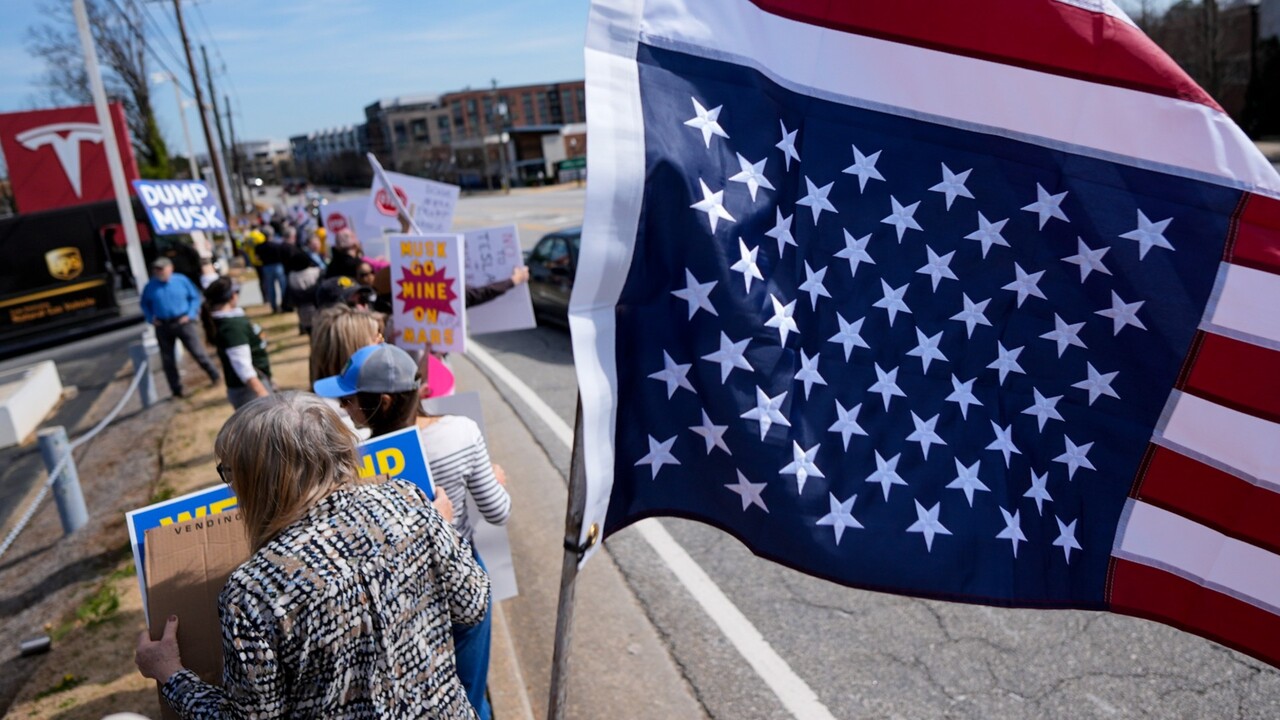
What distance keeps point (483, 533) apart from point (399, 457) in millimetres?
1137

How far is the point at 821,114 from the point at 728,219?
1.31 feet

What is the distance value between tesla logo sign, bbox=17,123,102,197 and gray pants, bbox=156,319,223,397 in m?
21.0

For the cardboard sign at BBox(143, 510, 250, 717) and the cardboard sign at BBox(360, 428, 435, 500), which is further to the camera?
the cardboard sign at BBox(360, 428, 435, 500)

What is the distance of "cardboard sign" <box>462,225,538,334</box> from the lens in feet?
17.8

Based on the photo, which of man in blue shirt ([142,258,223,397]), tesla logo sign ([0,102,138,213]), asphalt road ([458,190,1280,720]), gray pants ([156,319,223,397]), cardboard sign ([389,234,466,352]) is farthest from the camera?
tesla logo sign ([0,102,138,213])

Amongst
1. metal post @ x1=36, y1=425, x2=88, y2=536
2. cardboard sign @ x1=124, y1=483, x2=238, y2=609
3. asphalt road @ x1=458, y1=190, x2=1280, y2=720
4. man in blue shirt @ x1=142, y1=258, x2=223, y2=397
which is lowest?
asphalt road @ x1=458, y1=190, x2=1280, y2=720

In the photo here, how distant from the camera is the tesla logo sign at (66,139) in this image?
27016mm

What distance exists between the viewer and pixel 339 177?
12688cm

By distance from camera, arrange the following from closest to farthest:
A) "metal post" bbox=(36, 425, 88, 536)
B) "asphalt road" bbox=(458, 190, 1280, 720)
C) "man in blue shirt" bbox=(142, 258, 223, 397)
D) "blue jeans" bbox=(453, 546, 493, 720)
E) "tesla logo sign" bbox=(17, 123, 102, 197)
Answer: "blue jeans" bbox=(453, 546, 493, 720) < "asphalt road" bbox=(458, 190, 1280, 720) < "metal post" bbox=(36, 425, 88, 536) < "man in blue shirt" bbox=(142, 258, 223, 397) < "tesla logo sign" bbox=(17, 123, 102, 197)

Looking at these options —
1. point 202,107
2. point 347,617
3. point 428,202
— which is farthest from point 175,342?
point 202,107

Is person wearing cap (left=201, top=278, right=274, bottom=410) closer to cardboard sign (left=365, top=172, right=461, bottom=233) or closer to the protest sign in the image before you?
cardboard sign (left=365, top=172, right=461, bottom=233)

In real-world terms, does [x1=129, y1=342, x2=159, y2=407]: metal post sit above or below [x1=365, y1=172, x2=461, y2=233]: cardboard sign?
below

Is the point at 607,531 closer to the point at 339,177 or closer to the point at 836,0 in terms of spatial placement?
the point at 836,0

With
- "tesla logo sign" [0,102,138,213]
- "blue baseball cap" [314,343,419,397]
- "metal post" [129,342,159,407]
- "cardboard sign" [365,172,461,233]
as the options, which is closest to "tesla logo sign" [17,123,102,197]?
"tesla logo sign" [0,102,138,213]
